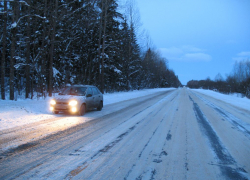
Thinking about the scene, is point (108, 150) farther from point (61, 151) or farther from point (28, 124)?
point (28, 124)

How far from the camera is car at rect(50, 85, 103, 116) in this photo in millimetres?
9844

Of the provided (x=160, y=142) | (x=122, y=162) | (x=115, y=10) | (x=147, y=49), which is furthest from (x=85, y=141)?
(x=147, y=49)

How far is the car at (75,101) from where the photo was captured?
9.84 meters

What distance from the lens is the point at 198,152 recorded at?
4.88 m

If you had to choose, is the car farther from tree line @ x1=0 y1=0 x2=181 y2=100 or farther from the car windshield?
tree line @ x1=0 y1=0 x2=181 y2=100

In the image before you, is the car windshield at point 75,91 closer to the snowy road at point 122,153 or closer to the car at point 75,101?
the car at point 75,101

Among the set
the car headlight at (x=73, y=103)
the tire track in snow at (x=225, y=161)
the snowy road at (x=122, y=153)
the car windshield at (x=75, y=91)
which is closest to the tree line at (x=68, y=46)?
the car windshield at (x=75, y=91)

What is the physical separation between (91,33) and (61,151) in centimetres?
2534

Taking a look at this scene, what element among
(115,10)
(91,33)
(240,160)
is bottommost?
(240,160)

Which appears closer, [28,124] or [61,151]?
[61,151]

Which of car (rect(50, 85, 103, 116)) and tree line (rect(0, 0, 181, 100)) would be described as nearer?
car (rect(50, 85, 103, 116))

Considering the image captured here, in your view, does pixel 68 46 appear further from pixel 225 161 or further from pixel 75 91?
pixel 225 161

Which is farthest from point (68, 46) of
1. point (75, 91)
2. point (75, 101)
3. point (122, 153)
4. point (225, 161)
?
point (225, 161)

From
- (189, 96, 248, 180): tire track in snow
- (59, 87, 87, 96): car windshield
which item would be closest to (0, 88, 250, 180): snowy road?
(189, 96, 248, 180): tire track in snow
